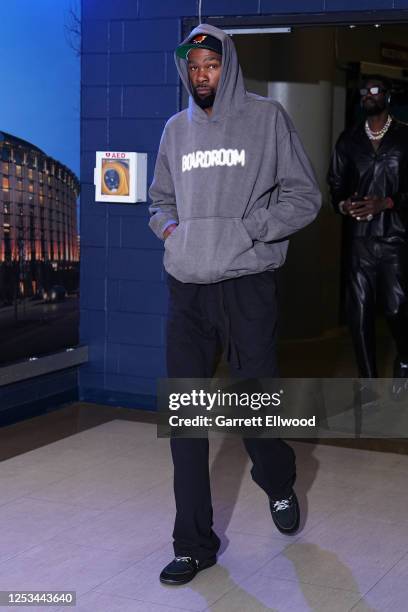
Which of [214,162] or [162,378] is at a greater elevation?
[214,162]

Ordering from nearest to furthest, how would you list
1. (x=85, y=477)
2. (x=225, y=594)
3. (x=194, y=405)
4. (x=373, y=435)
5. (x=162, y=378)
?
(x=225, y=594) → (x=194, y=405) → (x=85, y=477) → (x=373, y=435) → (x=162, y=378)

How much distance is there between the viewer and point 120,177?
6.32m

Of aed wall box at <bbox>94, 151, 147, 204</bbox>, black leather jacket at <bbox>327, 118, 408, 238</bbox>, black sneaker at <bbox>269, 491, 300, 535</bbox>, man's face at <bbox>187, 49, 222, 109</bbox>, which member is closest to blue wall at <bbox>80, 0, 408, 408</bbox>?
aed wall box at <bbox>94, 151, 147, 204</bbox>

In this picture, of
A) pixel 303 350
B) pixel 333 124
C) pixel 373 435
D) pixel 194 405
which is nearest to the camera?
pixel 194 405

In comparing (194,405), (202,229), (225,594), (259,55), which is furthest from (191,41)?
(259,55)

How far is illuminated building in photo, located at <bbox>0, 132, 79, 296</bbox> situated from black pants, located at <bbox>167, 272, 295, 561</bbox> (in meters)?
2.16

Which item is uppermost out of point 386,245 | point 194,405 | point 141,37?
point 141,37

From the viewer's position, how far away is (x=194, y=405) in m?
3.82

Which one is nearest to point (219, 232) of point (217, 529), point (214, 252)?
point (214, 252)

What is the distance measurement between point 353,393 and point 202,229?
140 inches

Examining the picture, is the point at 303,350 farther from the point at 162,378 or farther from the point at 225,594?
the point at 225,594

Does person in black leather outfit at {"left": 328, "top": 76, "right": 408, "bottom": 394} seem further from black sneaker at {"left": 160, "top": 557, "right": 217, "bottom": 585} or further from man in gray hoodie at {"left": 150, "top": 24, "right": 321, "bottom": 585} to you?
black sneaker at {"left": 160, "top": 557, "right": 217, "bottom": 585}

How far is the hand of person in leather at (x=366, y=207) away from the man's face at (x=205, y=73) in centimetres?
256

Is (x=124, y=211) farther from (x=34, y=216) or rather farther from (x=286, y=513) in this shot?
(x=286, y=513)
